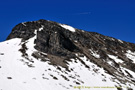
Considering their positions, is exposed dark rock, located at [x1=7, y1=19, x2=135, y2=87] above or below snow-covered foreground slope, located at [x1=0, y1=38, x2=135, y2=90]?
above

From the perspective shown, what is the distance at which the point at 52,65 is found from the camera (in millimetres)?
36844

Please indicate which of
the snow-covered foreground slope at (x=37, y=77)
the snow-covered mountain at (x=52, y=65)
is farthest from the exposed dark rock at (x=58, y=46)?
the snow-covered foreground slope at (x=37, y=77)

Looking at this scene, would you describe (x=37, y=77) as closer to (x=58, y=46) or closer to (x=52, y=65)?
(x=52, y=65)

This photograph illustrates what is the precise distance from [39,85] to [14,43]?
2917cm

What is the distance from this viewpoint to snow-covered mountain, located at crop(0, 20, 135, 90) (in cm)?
2542

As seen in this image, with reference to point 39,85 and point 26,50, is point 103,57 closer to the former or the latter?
point 26,50

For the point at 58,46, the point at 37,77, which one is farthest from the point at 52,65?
the point at 58,46

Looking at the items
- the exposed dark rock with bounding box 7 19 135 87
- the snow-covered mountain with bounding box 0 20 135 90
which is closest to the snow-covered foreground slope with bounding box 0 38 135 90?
the snow-covered mountain with bounding box 0 20 135 90

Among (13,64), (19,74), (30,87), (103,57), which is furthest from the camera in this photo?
(103,57)

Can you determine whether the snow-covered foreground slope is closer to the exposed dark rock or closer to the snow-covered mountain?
the snow-covered mountain

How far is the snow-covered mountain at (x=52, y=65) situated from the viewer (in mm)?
25422

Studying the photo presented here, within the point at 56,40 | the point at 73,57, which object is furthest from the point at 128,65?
the point at 56,40

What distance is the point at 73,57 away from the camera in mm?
48906

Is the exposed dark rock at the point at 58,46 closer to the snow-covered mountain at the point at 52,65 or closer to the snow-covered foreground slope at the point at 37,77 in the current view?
the snow-covered mountain at the point at 52,65
